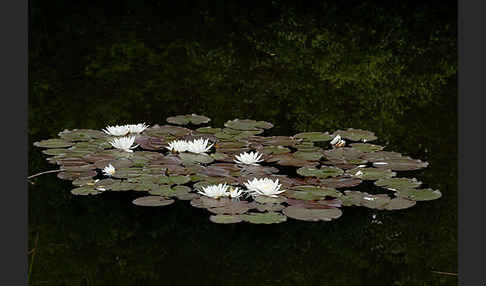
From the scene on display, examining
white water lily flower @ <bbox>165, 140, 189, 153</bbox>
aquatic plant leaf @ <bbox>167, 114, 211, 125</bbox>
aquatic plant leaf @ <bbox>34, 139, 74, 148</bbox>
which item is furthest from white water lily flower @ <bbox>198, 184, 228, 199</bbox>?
aquatic plant leaf @ <bbox>167, 114, 211, 125</bbox>

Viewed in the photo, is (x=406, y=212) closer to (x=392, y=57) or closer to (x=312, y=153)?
(x=312, y=153)

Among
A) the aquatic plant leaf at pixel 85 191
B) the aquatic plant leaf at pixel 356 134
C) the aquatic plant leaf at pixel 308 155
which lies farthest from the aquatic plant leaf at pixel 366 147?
the aquatic plant leaf at pixel 85 191

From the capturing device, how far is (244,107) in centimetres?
554

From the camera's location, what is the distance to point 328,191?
372 centimetres

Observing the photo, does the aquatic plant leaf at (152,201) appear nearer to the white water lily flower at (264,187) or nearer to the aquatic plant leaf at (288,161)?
the white water lily flower at (264,187)

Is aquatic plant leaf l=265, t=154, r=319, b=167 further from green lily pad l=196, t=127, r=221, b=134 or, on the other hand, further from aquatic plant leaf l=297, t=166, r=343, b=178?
green lily pad l=196, t=127, r=221, b=134

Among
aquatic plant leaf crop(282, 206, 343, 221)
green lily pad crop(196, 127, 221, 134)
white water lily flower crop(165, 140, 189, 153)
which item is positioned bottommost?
aquatic plant leaf crop(282, 206, 343, 221)

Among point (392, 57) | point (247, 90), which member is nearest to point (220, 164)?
point (247, 90)

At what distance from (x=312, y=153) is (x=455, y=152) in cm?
92

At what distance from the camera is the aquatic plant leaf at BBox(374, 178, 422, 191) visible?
12.6 feet

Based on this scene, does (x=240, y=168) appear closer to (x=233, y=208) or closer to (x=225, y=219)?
(x=233, y=208)

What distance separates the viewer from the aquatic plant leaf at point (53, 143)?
176 inches

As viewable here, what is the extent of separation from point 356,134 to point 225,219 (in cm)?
160

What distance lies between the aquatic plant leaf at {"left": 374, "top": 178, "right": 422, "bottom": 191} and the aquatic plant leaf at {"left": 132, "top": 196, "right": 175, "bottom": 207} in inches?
42.0
